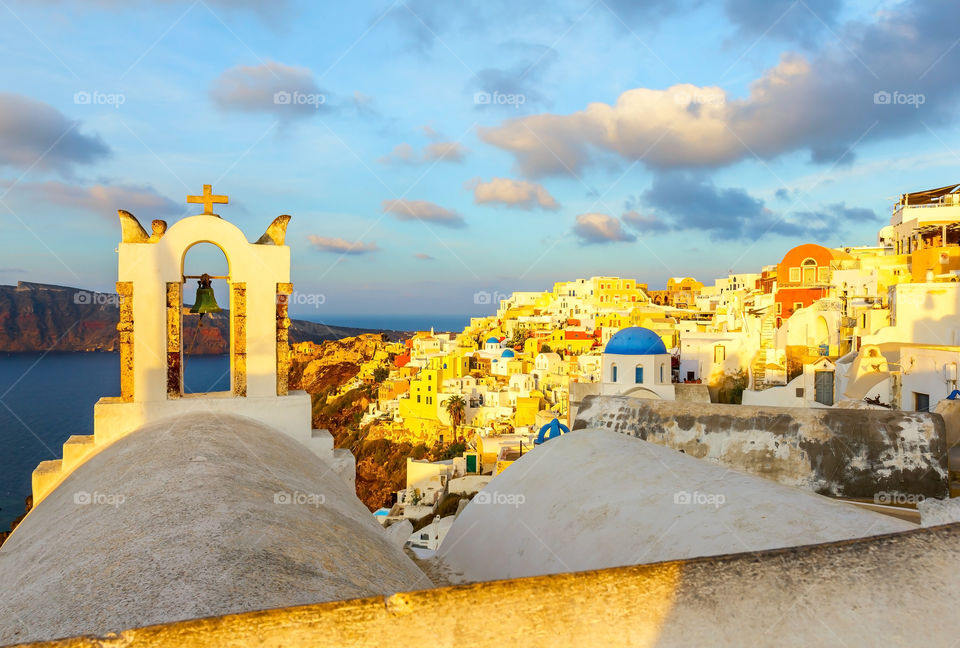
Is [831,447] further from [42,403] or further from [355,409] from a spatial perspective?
[42,403]

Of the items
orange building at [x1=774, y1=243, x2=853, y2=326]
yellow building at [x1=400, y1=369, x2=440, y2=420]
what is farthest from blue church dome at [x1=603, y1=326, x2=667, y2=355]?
yellow building at [x1=400, y1=369, x2=440, y2=420]

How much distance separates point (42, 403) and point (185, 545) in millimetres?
70064

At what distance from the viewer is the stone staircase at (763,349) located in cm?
2630

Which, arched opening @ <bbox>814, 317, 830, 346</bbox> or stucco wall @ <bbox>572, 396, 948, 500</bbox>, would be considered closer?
stucco wall @ <bbox>572, 396, 948, 500</bbox>

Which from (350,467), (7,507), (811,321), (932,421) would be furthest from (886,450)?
(7,507)

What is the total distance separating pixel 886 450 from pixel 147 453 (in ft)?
22.3

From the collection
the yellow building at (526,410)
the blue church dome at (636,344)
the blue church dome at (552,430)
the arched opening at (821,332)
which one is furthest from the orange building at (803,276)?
the blue church dome at (552,430)

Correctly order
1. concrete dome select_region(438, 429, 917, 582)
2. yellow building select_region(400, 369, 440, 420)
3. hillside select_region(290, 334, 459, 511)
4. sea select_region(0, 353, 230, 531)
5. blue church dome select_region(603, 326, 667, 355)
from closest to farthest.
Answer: concrete dome select_region(438, 429, 917, 582), blue church dome select_region(603, 326, 667, 355), sea select_region(0, 353, 230, 531), hillside select_region(290, 334, 459, 511), yellow building select_region(400, 369, 440, 420)

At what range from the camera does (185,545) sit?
2.58 m

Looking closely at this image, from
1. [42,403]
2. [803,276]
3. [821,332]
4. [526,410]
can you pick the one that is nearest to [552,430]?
[821,332]

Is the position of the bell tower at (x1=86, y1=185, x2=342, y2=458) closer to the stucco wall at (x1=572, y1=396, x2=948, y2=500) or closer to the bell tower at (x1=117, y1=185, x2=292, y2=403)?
the bell tower at (x1=117, y1=185, x2=292, y2=403)

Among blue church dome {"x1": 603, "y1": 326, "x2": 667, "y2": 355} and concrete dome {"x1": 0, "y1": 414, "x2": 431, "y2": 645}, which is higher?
blue church dome {"x1": 603, "y1": 326, "x2": 667, "y2": 355}

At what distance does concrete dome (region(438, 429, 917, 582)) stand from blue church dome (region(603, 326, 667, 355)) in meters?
11.9

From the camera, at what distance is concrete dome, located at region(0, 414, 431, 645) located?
2.15 m
